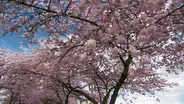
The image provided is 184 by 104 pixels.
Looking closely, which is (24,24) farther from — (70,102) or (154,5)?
(70,102)

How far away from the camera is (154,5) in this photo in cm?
621

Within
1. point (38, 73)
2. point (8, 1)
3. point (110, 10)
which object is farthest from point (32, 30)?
point (38, 73)

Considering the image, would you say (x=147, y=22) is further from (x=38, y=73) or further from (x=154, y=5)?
(x=38, y=73)

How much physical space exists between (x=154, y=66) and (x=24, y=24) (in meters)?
8.87

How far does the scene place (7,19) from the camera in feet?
28.1

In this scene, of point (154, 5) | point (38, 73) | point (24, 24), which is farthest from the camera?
point (38, 73)

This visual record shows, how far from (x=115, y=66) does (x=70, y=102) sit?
829 inches

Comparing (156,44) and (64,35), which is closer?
(64,35)

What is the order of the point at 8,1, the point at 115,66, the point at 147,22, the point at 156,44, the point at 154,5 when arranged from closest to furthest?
the point at 154,5 → the point at 147,22 → the point at 8,1 → the point at 156,44 → the point at 115,66

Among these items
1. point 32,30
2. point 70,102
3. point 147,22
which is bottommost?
point 70,102

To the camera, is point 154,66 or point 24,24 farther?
point 154,66

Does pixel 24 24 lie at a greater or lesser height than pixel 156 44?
lesser

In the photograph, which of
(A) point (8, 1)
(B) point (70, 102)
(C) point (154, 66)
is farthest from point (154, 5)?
(B) point (70, 102)

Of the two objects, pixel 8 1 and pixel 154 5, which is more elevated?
pixel 154 5
